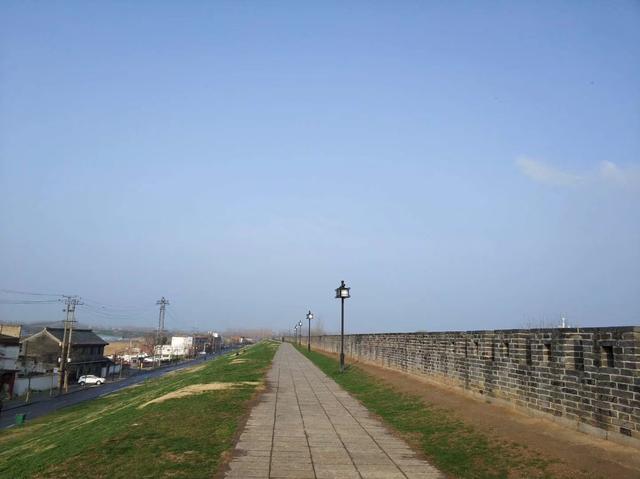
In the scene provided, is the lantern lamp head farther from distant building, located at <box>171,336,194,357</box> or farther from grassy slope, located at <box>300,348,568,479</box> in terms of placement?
distant building, located at <box>171,336,194,357</box>

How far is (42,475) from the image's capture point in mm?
7160

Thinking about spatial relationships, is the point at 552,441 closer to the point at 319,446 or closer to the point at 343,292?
the point at 319,446

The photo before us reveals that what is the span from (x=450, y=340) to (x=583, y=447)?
327 inches

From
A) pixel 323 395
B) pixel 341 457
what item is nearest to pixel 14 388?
pixel 323 395

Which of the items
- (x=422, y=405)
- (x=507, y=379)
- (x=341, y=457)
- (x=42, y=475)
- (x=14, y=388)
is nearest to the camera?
(x=42, y=475)

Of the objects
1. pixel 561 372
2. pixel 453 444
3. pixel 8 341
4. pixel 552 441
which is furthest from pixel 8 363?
pixel 552 441

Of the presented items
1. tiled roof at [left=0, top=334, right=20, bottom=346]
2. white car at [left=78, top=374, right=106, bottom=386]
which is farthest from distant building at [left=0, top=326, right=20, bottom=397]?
white car at [left=78, top=374, right=106, bottom=386]

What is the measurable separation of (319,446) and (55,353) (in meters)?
59.3

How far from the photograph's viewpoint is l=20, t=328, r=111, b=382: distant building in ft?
181

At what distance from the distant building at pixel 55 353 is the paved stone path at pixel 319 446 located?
4988 cm

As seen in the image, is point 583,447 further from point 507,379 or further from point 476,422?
point 507,379

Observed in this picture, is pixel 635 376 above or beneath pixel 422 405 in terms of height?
above

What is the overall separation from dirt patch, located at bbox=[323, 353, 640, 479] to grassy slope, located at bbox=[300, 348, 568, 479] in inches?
8.0

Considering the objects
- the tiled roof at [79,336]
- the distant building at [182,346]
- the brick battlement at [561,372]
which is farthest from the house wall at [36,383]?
the distant building at [182,346]
